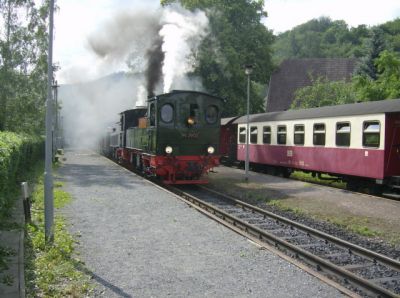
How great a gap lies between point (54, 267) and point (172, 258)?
67.4 inches

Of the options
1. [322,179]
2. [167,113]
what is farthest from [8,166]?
[322,179]

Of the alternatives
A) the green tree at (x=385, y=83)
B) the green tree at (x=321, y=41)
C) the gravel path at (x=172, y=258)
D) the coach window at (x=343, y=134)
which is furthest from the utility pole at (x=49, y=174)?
the green tree at (x=321, y=41)

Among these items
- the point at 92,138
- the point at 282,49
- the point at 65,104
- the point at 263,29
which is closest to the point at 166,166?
the point at 263,29

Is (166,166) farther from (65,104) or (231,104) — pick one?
(65,104)

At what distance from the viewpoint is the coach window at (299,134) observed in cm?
→ 1753

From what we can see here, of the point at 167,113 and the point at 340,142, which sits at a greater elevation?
the point at 167,113

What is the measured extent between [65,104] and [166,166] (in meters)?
52.8

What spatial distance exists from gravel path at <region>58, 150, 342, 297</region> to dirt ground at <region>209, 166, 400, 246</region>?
2702mm

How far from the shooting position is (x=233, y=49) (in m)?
31.5

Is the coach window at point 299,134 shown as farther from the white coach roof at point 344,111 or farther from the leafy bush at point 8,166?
the leafy bush at point 8,166

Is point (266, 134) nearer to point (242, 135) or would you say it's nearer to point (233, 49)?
point (242, 135)

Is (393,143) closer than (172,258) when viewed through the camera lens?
No

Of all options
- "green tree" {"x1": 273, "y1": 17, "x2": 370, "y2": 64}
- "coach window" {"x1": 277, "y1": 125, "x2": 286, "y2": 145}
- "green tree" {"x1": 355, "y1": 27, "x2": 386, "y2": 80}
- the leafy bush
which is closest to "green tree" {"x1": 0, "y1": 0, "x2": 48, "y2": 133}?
the leafy bush

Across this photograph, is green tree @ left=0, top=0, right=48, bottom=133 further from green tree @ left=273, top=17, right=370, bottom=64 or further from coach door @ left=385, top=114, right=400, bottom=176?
green tree @ left=273, top=17, right=370, bottom=64
